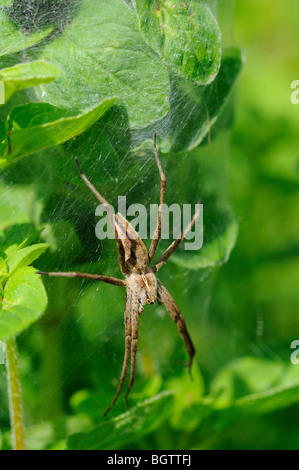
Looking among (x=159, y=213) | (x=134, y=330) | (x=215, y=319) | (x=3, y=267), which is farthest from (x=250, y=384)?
(x=3, y=267)

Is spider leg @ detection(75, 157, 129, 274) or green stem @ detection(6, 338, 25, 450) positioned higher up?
spider leg @ detection(75, 157, 129, 274)

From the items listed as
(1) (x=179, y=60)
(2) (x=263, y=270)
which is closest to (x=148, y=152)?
(1) (x=179, y=60)

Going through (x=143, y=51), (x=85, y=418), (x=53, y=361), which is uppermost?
(x=143, y=51)

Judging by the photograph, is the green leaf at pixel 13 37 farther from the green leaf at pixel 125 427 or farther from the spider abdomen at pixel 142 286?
the green leaf at pixel 125 427

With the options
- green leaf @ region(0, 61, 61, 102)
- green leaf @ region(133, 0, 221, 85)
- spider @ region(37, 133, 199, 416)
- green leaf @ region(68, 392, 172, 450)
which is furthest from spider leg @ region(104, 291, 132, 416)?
green leaf @ region(0, 61, 61, 102)

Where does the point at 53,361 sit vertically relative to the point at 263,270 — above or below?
below

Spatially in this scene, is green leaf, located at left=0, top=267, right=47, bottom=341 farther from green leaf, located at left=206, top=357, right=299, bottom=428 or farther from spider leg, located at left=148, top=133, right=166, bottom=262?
green leaf, located at left=206, top=357, right=299, bottom=428

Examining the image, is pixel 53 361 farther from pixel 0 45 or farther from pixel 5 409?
pixel 0 45
